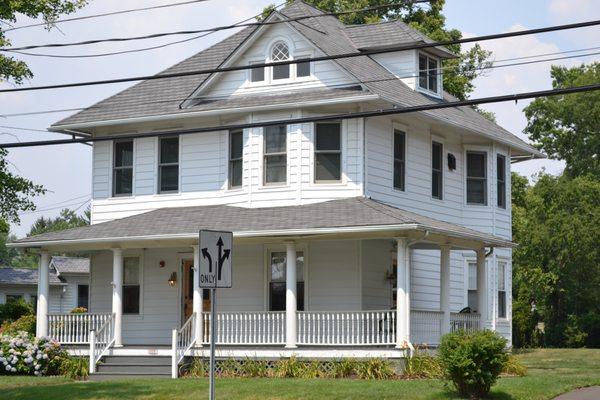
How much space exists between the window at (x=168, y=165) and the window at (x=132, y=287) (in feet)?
7.47

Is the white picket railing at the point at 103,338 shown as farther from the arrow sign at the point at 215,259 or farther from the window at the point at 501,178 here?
the window at the point at 501,178

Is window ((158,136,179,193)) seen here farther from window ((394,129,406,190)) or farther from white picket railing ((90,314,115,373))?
window ((394,129,406,190))

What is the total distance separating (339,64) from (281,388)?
393 inches

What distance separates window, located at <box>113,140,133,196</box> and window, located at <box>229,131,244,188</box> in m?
3.48

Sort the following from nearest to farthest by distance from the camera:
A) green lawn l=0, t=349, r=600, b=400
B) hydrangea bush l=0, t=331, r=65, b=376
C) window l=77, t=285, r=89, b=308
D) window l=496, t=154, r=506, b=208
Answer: green lawn l=0, t=349, r=600, b=400, hydrangea bush l=0, t=331, r=65, b=376, window l=496, t=154, r=506, b=208, window l=77, t=285, r=89, b=308

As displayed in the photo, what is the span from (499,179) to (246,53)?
32.7ft

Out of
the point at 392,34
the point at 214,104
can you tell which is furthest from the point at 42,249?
the point at 392,34

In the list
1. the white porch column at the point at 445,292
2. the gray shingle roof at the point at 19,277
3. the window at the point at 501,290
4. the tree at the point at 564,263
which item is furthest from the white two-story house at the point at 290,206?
the gray shingle roof at the point at 19,277

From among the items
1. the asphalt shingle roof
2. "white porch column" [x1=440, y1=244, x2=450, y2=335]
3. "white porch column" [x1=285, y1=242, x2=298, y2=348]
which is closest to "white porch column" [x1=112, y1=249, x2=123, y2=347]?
the asphalt shingle roof

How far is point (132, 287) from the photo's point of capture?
106ft

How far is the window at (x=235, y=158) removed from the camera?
3064 centimetres

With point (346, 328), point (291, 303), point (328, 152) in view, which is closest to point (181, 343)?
point (291, 303)

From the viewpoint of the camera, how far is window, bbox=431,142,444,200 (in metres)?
32.8

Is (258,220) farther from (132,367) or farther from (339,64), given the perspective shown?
(132,367)
